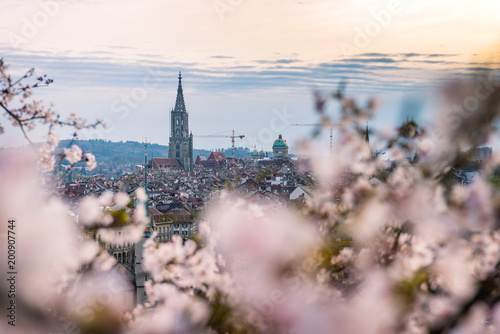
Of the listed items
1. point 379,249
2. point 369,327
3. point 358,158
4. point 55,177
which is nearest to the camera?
point 369,327

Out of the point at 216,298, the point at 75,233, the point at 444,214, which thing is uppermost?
the point at 444,214

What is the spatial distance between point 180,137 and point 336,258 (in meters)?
114

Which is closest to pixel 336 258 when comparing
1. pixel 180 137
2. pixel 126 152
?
pixel 180 137

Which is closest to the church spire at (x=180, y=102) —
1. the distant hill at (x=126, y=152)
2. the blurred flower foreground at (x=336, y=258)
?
the distant hill at (x=126, y=152)

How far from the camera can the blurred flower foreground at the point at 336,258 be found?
88.5 inches

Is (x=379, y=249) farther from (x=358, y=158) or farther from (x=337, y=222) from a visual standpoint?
(x=358, y=158)

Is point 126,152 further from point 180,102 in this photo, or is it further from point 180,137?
point 180,102

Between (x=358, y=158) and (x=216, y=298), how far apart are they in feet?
3.72

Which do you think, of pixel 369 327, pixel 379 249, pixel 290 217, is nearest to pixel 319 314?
pixel 369 327

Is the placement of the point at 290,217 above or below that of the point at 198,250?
above

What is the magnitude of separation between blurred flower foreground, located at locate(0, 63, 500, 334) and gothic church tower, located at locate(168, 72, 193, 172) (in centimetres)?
11055

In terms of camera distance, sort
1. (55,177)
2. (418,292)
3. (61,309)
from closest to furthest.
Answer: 1. (418,292)
2. (61,309)
3. (55,177)

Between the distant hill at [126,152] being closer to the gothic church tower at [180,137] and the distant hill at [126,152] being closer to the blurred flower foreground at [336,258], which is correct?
the gothic church tower at [180,137]

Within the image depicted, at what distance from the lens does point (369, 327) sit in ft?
7.21
